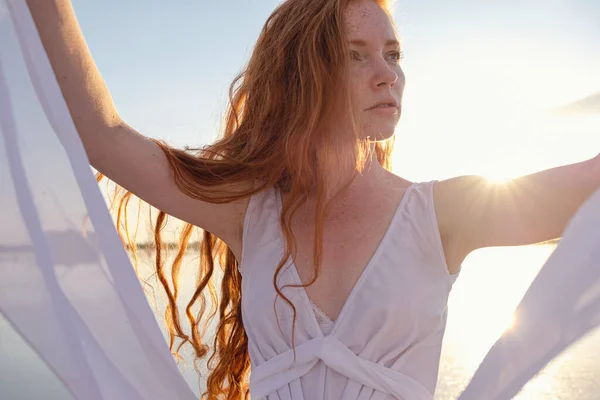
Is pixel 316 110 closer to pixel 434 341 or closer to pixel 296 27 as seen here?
pixel 296 27

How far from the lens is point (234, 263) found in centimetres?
212

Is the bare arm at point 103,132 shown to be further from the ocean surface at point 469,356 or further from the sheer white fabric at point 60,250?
the ocean surface at point 469,356

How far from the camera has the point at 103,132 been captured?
152 cm

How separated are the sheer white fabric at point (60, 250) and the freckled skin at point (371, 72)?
2.76ft

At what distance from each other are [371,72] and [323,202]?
0.41 metres

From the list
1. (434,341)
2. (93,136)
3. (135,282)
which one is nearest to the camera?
(135,282)

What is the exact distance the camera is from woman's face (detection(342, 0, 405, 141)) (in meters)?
1.82

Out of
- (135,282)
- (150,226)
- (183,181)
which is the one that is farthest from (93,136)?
(150,226)

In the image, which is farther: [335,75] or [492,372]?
[335,75]

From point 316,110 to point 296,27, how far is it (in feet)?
0.98

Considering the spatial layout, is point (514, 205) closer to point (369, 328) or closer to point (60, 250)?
point (369, 328)

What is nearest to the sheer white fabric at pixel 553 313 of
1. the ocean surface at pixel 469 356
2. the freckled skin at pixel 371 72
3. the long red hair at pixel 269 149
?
the ocean surface at pixel 469 356

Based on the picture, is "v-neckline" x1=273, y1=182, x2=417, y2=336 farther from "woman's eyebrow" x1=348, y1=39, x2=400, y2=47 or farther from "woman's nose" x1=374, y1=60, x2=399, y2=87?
"woman's eyebrow" x1=348, y1=39, x2=400, y2=47

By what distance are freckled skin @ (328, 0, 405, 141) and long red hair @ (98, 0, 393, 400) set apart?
4cm
